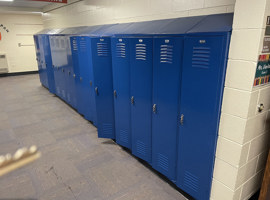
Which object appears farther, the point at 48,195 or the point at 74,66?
the point at 74,66

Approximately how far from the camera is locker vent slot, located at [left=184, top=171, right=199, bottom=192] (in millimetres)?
2039

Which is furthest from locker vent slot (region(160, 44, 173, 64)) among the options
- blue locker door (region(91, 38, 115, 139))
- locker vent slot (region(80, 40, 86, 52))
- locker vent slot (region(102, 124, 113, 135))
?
locker vent slot (region(80, 40, 86, 52))

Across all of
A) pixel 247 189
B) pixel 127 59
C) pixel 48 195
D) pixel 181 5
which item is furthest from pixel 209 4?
pixel 48 195

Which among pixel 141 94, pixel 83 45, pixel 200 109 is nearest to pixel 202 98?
pixel 200 109

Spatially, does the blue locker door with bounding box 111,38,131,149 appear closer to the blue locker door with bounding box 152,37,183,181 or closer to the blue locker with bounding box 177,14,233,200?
the blue locker door with bounding box 152,37,183,181

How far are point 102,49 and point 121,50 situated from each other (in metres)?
0.45

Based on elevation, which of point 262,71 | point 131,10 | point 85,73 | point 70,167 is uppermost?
point 131,10

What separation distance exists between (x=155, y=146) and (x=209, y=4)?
5.51ft

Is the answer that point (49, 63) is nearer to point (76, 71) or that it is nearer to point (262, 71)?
point (76, 71)

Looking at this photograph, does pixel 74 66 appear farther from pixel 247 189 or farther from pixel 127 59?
pixel 247 189

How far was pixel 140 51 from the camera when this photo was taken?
2.34 m

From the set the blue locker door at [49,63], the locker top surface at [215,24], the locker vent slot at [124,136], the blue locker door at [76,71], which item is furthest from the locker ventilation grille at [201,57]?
the blue locker door at [49,63]

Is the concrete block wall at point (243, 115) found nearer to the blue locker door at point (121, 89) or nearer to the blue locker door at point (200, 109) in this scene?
the blue locker door at point (200, 109)

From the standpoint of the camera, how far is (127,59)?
8.51ft
